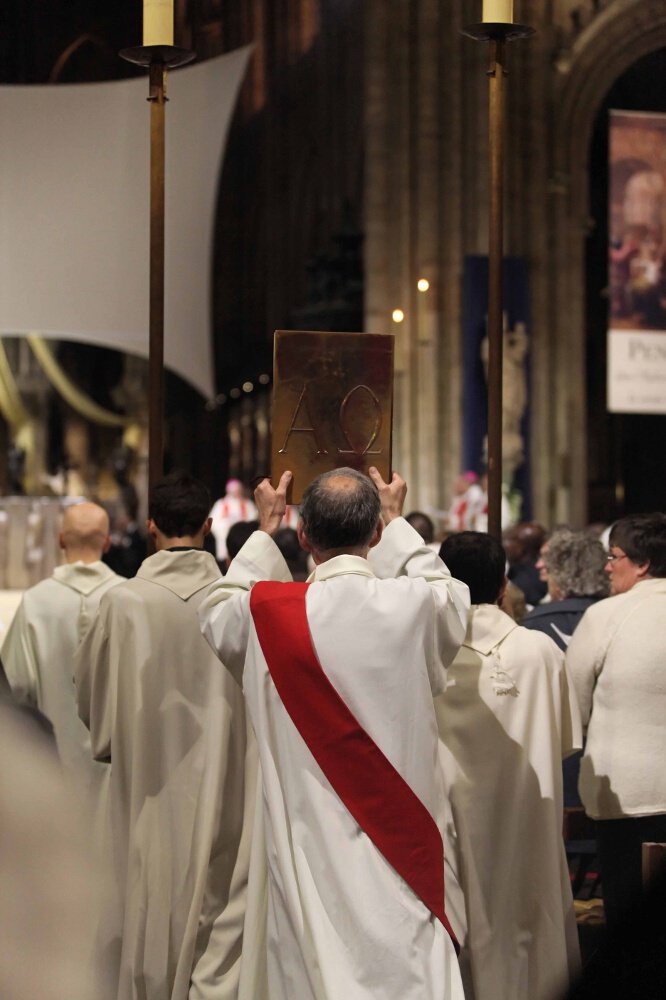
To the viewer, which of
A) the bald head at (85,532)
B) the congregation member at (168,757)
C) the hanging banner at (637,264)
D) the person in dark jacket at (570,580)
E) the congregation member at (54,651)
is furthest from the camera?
the hanging banner at (637,264)

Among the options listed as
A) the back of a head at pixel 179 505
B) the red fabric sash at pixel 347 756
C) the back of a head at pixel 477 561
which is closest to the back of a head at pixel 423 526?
the back of a head at pixel 179 505

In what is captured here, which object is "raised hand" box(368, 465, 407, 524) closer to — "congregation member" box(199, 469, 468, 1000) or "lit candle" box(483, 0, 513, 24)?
"congregation member" box(199, 469, 468, 1000)

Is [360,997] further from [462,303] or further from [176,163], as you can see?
[462,303]

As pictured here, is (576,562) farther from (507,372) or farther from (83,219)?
(507,372)

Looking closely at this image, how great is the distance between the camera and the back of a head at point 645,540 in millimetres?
3836

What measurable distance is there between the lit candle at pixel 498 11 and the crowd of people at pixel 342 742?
1.34 meters

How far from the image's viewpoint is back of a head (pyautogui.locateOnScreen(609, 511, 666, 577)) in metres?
3.84

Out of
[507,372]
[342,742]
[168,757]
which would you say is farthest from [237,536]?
[507,372]

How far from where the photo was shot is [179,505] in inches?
145

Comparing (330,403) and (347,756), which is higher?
(330,403)

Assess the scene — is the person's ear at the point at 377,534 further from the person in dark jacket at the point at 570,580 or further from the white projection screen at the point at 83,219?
the white projection screen at the point at 83,219

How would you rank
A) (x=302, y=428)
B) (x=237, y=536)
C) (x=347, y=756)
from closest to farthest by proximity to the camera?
(x=347, y=756) → (x=302, y=428) → (x=237, y=536)

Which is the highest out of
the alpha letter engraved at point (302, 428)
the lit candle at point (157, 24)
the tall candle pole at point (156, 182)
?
the lit candle at point (157, 24)

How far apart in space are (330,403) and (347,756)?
922 mm
